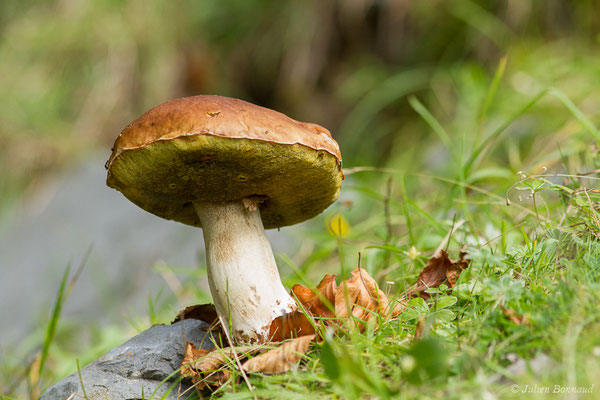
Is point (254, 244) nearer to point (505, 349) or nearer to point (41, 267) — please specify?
point (505, 349)

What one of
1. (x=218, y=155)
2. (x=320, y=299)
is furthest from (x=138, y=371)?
(x=218, y=155)

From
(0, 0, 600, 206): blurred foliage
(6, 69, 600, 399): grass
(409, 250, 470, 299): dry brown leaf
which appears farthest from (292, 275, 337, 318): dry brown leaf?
(0, 0, 600, 206): blurred foliage

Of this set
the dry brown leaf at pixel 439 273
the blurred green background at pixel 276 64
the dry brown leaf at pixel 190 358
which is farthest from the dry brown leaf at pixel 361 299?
the blurred green background at pixel 276 64

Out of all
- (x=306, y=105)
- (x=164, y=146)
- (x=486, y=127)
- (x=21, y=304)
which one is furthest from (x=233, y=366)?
(x=306, y=105)

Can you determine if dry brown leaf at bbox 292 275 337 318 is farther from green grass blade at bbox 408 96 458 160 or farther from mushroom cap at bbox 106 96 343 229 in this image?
green grass blade at bbox 408 96 458 160

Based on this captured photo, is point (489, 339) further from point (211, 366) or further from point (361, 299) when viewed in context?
point (211, 366)

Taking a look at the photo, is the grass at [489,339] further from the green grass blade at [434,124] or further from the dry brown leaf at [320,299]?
the green grass blade at [434,124]
